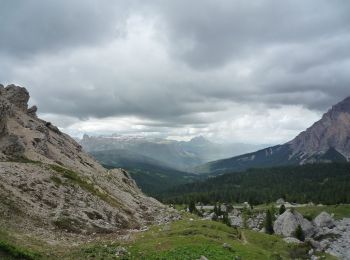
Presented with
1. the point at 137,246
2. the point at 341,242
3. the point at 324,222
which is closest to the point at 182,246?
the point at 137,246

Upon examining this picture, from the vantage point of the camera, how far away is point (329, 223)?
180375 millimetres

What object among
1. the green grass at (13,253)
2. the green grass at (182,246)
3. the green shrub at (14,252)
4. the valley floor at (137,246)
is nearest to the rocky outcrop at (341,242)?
the green grass at (182,246)

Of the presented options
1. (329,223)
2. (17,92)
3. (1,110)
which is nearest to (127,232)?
(1,110)

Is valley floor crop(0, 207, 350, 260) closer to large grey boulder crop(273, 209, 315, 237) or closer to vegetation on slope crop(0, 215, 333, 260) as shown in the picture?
vegetation on slope crop(0, 215, 333, 260)

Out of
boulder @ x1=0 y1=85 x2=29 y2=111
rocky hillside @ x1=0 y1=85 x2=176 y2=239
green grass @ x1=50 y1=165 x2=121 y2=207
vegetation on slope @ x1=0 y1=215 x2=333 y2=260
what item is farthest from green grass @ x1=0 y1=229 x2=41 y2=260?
boulder @ x1=0 y1=85 x2=29 y2=111

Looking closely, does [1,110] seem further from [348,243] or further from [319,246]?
[348,243]

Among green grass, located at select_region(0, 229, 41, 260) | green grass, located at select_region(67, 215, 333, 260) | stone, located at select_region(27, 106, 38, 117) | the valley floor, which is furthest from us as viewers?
stone, located at select_region(27, 106, 38, 117)

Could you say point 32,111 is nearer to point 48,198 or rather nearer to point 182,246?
point 48,198

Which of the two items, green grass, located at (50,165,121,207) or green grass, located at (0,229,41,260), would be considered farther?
green grass, located at (50,165,121,207)

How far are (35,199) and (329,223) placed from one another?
462 ft

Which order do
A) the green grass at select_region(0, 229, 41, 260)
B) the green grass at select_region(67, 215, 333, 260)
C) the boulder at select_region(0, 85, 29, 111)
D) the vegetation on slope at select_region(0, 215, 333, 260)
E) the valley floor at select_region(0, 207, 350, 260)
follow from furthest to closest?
the boulder at select_region(0, 85, 29, 111) → the green grass at select_region(67, 215, 333, 260) → the vegetation on slope at select_region(0, 215, 333, 260) → the valley floor at select_region(0, 207, 350, 260) → the green grass at select_region(0, 229, 41, 260)

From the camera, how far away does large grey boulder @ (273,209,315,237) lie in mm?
156250

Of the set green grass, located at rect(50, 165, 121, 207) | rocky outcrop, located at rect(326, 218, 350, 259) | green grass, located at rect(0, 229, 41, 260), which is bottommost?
rocky outcrop, located at rect(326, 218, 350, 259)

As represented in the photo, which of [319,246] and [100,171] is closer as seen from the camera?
[319,246]
